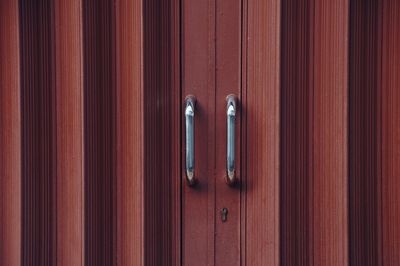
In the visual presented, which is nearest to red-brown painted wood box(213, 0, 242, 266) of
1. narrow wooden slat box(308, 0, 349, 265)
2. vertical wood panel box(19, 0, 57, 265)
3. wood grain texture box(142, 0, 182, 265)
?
wood grain texture box(142, 0, 182, 265)

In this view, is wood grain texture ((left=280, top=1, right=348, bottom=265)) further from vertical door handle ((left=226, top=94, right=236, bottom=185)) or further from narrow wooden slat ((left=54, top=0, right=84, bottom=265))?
narrow wooden slat ((left=54, top=0, right=84, bottom=265))

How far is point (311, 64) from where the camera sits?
1405 millimetres

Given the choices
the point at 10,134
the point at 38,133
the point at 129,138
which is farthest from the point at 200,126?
the point at 10,134

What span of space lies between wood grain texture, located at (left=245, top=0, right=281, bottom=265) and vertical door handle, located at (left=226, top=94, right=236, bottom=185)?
41 mm

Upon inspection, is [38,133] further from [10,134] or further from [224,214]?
[224,214]

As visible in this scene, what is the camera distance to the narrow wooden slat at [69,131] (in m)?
1.53

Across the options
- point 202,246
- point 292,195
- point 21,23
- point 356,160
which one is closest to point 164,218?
point 202,246

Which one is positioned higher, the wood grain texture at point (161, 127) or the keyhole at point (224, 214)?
the wood grain texture at point (161, 127)

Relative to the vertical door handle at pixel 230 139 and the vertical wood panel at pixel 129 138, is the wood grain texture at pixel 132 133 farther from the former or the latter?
the vertical door handle at pixel 230 139

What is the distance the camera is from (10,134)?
1.59 m

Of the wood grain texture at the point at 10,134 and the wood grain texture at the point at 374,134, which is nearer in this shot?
the wood grain texture at the point at 374,134

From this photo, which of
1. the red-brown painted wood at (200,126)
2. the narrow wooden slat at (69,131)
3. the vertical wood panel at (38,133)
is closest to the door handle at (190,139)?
the red-brown painted wood at (200,126)
